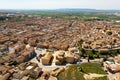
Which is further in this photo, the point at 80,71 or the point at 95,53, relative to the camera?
the point at 95,53

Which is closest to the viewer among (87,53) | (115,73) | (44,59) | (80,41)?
(115,73)

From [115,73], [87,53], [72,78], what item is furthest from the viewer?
[87,53]

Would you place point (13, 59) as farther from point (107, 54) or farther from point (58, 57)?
point (107, 54)

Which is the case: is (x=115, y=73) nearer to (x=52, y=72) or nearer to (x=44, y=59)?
(x=52, y=72)

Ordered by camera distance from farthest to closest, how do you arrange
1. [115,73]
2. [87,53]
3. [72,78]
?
[87,53], [115,73], [72,78]

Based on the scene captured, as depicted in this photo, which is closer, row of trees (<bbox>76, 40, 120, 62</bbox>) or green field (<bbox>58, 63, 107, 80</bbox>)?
green field (<bbox>58, 63, 107, 80</bbox>)

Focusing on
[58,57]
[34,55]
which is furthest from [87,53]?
[34,55]

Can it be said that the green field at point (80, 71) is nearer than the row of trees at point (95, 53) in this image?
Yes

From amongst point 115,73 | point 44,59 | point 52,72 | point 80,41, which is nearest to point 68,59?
point 44,59

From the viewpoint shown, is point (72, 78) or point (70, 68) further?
point (70, 68)
